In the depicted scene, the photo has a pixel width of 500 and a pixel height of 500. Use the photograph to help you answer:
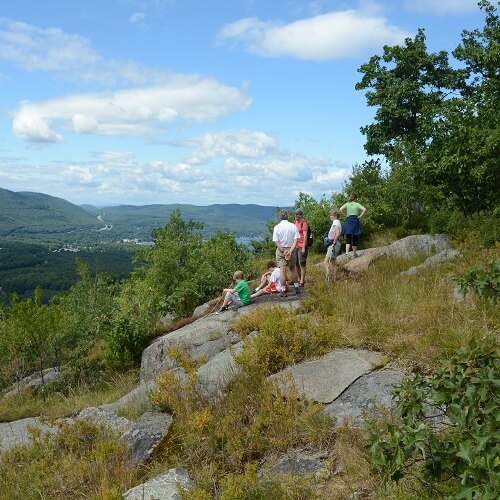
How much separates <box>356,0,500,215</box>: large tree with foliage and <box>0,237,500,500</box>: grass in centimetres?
892

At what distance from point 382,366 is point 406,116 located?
22610 mm

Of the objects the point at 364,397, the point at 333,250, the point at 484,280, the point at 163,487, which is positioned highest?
the point at 484,280

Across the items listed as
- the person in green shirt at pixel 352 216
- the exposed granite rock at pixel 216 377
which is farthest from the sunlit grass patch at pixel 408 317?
the person in green shirt at pixel 352 216

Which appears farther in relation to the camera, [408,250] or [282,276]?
A: [408,250]

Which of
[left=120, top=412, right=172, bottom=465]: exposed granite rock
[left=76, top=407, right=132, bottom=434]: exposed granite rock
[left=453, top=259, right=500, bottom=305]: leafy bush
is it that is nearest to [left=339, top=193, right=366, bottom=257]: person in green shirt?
[left=76, top=407, right=132, bottom=434]: exposed granite rock

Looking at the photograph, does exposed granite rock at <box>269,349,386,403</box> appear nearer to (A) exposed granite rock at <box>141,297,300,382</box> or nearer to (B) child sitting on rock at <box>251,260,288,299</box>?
(A) exposed granite rock at <box>141,297,300,382</box>

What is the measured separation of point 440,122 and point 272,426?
571 inches

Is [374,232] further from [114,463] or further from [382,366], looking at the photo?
[114,463]

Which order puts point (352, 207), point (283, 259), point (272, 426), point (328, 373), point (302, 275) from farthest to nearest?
point (352, 207)
point (302, 275)
point (283, 259)
point (328, 373)
point (272, 426)

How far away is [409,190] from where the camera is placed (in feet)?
72.0

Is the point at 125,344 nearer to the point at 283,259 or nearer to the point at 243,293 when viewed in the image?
the point at 243,293

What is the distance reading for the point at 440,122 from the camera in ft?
55.1

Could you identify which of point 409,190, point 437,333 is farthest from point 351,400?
point 409,190

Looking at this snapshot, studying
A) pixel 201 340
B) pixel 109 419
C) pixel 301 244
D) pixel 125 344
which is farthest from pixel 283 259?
pixel 109 419
